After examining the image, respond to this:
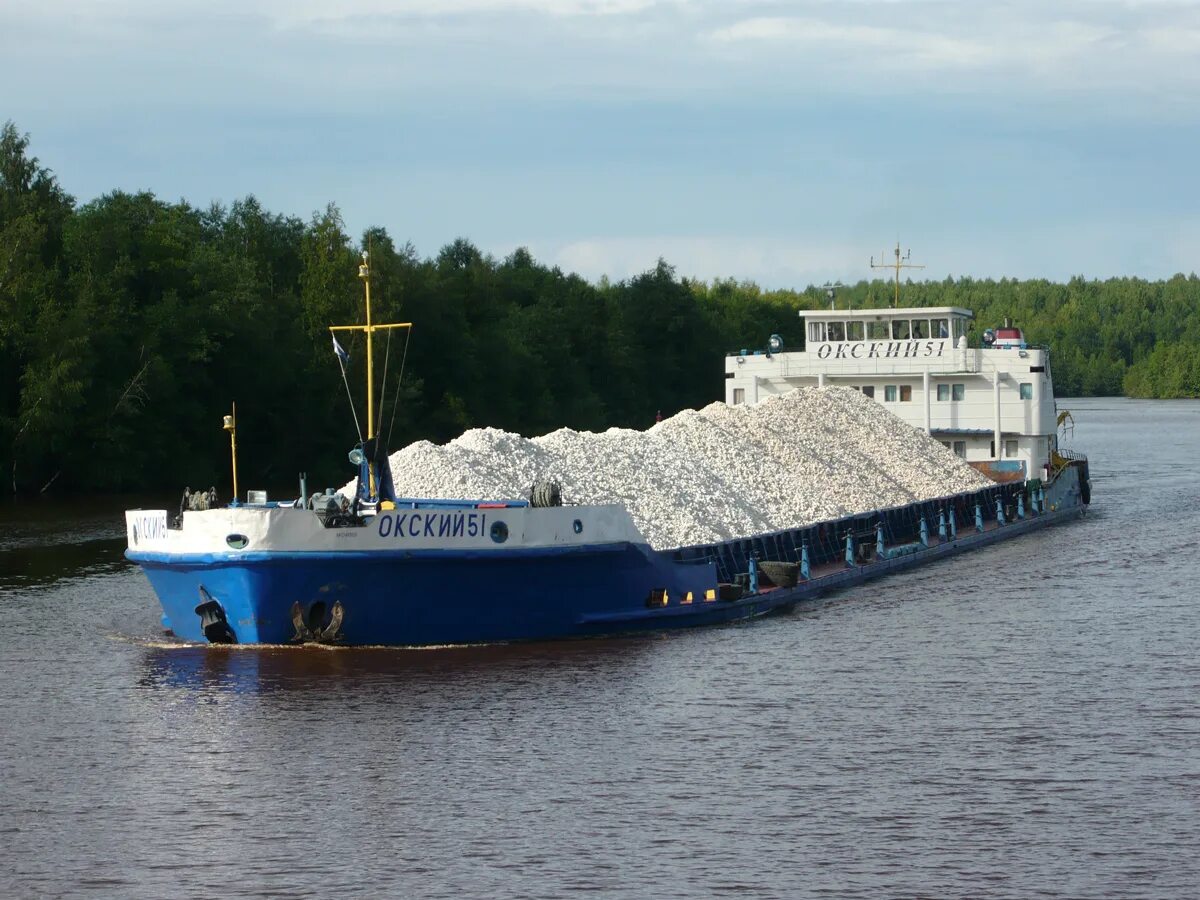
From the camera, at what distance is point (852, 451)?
38.5 metres

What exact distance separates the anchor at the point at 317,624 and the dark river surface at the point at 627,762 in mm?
353

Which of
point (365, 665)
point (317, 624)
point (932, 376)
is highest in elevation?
point (932, 376)

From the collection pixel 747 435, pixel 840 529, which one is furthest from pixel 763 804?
pixel 747 435

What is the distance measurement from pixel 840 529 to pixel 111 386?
2989 cm

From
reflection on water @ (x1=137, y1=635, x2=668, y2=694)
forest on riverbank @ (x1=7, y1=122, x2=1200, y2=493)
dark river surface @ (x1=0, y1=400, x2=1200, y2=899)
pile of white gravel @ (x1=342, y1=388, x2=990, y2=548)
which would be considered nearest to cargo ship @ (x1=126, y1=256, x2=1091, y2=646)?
reflection on water @ (x1=137, y1=635, x2=668, y2=694)

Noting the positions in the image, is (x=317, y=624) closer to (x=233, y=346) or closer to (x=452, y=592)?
(x=452, y=592)

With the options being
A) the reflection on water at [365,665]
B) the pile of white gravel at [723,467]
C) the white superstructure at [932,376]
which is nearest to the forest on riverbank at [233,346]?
the pile of white gravel at [723,467]

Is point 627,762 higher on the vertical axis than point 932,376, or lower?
lower

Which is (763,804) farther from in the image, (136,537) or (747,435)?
(747,435)

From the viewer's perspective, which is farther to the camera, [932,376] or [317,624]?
[932,376]

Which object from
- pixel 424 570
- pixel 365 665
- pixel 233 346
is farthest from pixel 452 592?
pixel 233 346

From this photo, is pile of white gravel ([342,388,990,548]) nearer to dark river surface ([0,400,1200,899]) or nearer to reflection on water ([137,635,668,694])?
dark river surface ([0,400,1200,899])

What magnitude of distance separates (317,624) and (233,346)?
3965 cm

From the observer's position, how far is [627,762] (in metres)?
17.4
